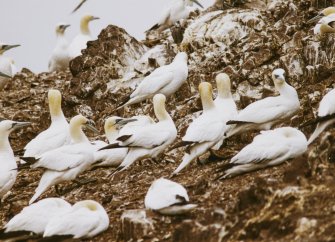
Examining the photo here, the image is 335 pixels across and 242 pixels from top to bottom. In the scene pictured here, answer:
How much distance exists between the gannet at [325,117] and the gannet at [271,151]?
324 mm

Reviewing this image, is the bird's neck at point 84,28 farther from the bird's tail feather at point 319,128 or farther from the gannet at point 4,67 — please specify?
the bird's tail feather at point 319,128

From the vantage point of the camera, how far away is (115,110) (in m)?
15.3

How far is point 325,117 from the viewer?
31.1 ft

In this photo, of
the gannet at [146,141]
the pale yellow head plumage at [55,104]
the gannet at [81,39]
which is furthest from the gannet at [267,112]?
the gannet at [81,39]

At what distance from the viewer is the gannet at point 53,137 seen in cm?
1245

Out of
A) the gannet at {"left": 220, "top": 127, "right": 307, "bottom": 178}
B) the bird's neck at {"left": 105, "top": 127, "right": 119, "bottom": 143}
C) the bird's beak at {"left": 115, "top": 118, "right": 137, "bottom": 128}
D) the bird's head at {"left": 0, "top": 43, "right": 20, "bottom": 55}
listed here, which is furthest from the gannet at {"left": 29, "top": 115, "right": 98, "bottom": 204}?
the bird's head at {"left": 0, "top": 43, "right": 20, "bottom": 55}

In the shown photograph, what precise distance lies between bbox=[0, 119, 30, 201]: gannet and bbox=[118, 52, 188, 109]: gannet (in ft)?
9.36

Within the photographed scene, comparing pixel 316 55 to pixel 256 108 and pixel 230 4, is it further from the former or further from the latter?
pixel 230 4

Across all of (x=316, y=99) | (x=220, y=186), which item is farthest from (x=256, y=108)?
(x=220, y=186)

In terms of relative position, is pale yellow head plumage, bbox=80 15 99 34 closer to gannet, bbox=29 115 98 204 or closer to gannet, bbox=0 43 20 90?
gannet, bbox=0 43 20 90

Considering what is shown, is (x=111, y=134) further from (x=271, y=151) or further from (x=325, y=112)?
(x=325, y=112)

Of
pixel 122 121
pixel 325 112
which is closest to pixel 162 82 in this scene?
pixel 122 121

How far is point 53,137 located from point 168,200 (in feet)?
15.4

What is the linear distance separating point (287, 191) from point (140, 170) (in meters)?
4.36
